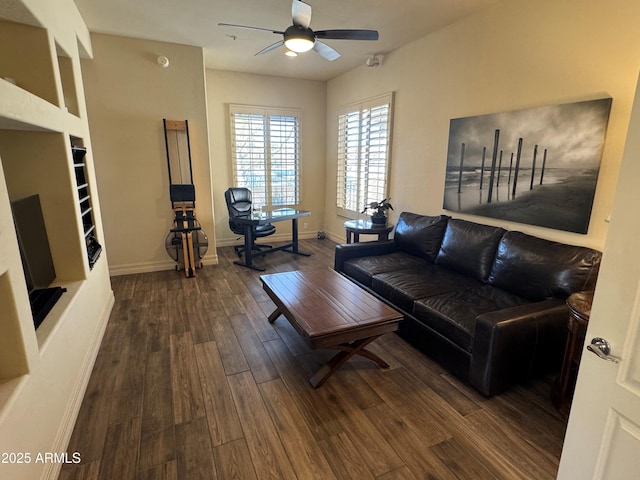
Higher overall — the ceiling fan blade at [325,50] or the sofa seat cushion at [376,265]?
the ceiling fan blade at [325,50]

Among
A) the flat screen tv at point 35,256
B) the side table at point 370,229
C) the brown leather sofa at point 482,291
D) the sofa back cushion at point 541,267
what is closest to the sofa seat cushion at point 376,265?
the brown leather sofa at point 482,291

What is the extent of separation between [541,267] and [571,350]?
719mm

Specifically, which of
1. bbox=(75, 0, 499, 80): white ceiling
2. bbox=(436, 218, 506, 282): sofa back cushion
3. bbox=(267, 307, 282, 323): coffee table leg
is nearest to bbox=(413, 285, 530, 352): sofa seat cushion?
bbox=(436, 218, 506, 282): sofa back cushion

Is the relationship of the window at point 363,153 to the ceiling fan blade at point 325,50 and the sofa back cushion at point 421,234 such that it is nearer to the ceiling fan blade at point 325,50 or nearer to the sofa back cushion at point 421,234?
the sofa back cushion at point 421,234

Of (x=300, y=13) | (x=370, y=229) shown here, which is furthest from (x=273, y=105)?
(x=300, y=13)

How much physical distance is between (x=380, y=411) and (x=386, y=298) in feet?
3.67

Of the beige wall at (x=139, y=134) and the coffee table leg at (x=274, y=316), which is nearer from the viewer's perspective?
the coffee table leg at (x=274, y=316)

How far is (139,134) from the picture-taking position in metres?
4.15

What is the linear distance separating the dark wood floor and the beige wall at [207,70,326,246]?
319 cm

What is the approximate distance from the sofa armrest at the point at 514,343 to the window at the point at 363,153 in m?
2.87

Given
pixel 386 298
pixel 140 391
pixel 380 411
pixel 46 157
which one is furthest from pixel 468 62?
pixel 140 391

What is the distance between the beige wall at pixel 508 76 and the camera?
2242mm

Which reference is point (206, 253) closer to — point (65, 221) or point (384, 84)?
point (65, 221)

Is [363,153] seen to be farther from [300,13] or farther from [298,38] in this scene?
[300,13]
